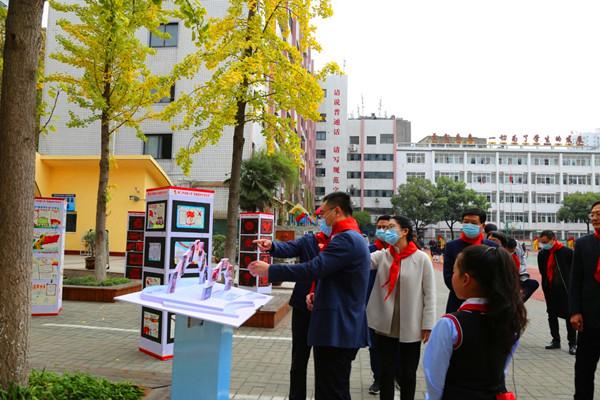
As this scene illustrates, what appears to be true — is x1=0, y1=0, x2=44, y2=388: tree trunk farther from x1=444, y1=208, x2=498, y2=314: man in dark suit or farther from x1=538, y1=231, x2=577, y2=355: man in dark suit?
x1=538, y1=231, x2=577, y2=355: man in dark suit

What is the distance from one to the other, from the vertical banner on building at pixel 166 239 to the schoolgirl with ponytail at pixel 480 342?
425cm

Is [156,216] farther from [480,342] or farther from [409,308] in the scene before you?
[480,342]

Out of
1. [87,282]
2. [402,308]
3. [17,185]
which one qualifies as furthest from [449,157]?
[17,185]

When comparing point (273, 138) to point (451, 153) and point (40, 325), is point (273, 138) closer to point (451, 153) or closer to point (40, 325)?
point (40, 325)

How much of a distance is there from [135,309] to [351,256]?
7.55 m

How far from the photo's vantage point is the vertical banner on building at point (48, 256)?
8.50m

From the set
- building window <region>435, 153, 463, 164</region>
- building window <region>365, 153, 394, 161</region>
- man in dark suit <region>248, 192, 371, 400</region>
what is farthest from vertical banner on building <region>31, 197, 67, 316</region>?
building window <region>435, 153, 463, 164</region>

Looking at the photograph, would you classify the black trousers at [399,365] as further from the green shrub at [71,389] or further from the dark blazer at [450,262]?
the green shrub at [71,389]

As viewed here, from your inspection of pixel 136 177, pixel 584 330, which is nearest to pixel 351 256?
pixel 584 330

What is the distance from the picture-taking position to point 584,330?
12.9 feet

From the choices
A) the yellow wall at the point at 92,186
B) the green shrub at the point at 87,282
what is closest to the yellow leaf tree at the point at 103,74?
the green shrub at the point at 87,282

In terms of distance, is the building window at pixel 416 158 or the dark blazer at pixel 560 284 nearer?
the dark blazer at pixel 560 284

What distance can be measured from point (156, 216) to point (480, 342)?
16.8 feet

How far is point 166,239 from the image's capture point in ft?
19.9
